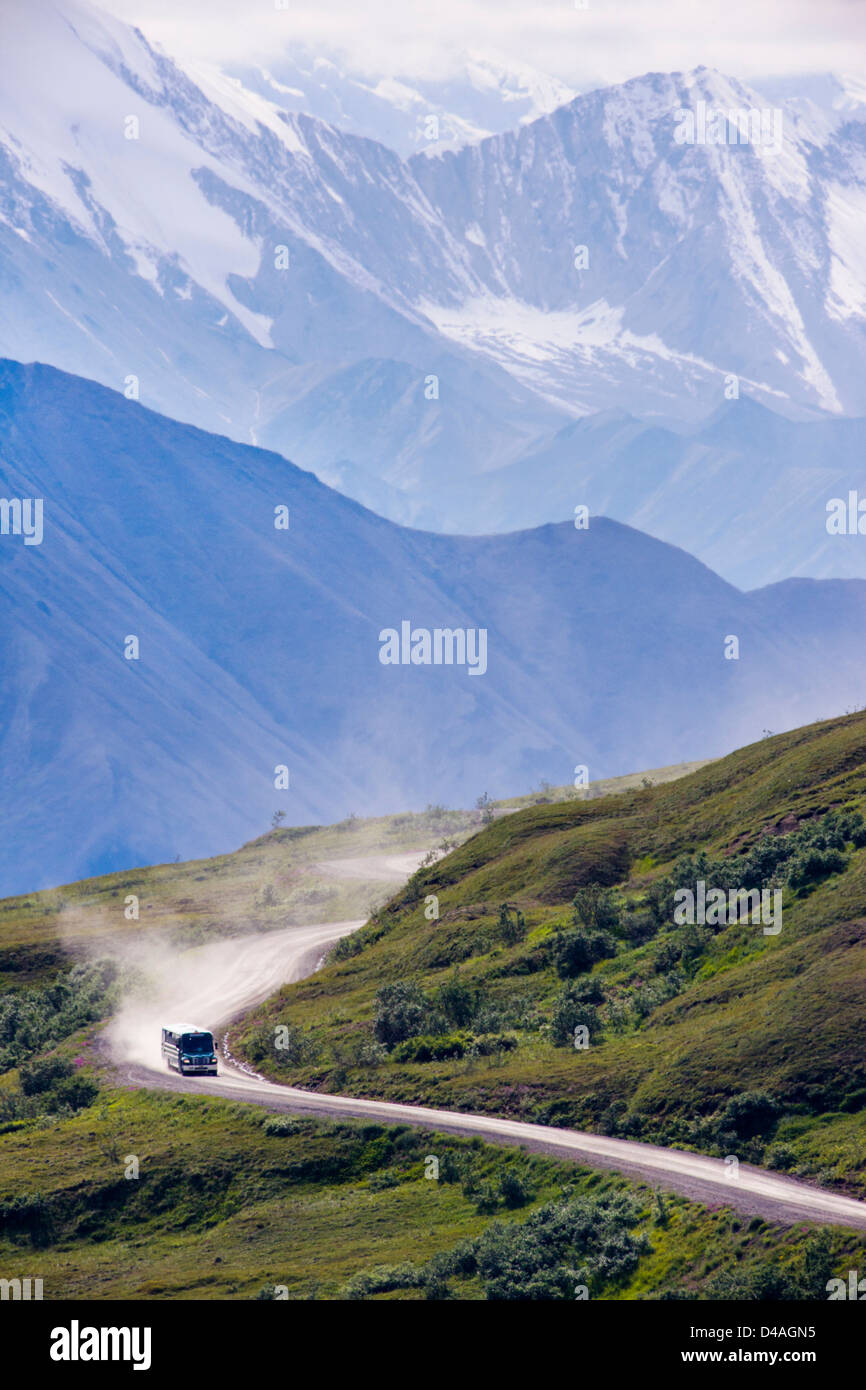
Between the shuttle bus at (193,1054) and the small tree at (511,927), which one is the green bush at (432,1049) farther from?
the small tree at (511,927)

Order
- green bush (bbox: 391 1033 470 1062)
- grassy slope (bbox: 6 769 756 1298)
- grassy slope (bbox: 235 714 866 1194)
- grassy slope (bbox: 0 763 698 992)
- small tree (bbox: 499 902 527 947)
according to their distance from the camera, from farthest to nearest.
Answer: grassy slope (bbox: 0 763 698 992) → small tree (bbox: 499 902 527 947) → green bush (bbox: 391 1033 470 1062) → grassy slope (bbox: 235 714 866 1194) → grassy slope (bbox: 6 769 756 1298)

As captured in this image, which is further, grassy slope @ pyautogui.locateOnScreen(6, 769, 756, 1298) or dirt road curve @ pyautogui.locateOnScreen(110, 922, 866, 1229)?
dirt road curve @ pyautogui.locateOnScreen(110, 922, 866, 1229)

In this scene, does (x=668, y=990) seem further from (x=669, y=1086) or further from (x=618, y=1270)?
(x=618, y=1270)

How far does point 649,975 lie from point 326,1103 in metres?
16.6

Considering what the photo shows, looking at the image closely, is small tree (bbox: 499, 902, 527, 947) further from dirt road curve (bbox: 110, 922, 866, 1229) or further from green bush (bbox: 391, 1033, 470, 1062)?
dirt road curve (bbox: 110, 922, 866, 1229)

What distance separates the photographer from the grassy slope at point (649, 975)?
5747 cm

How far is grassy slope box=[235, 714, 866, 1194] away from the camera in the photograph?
57.5m

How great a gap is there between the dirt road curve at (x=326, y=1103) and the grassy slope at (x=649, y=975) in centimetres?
142

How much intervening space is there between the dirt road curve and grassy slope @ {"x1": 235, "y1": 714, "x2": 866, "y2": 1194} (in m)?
1.42

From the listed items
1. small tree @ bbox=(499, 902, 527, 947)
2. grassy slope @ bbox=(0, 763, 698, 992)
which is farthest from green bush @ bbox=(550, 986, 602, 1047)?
grassy slope @ bbox=(0, 763, 698, 992)

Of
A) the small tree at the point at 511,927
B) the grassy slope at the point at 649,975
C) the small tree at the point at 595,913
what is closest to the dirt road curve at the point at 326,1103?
the grassy slope at the point at 649,975
